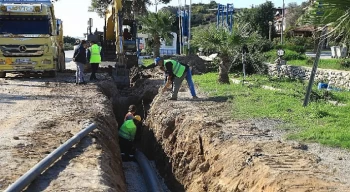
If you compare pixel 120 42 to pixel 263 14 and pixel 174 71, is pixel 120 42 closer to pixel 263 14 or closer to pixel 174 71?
pixel 174 71

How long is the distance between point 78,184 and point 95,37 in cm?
2067

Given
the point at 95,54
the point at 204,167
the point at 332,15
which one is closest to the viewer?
the point at 332,15

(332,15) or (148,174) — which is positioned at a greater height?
(332,15)

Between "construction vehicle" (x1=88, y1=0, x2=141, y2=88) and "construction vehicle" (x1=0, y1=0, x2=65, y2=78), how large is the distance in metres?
3.27

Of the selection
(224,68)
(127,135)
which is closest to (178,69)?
(127,135)

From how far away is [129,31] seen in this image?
2591cm

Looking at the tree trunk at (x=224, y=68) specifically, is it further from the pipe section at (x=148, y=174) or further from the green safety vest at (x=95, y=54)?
the pipe section at (x=148, y=174)

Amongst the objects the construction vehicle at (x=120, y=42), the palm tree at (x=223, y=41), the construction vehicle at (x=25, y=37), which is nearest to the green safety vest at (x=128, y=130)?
the palm tree at (x=223, y=41)

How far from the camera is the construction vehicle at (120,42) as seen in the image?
2308 cm

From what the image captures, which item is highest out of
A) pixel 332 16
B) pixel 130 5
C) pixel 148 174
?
pixel 130 5

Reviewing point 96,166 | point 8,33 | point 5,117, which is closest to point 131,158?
point 5,117

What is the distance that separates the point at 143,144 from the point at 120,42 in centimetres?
832

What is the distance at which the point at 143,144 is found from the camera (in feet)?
52.8

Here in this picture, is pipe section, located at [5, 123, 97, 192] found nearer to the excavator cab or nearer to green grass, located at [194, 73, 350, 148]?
green grass, located at [194, 73, 350, 148]
